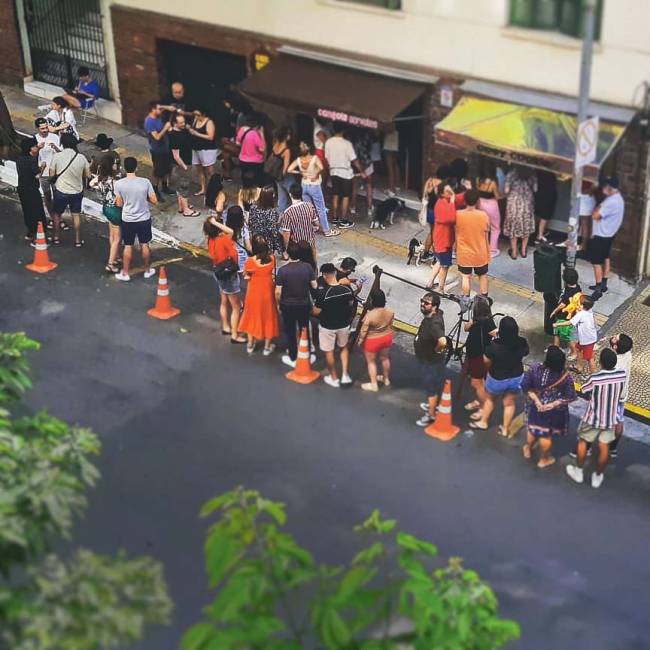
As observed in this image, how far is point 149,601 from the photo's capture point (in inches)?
215

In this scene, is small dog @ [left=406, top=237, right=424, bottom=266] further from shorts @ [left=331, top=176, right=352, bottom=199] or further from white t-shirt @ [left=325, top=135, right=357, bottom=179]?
white t-shirt @ [left=325, top=135, right=357, bottom=179]

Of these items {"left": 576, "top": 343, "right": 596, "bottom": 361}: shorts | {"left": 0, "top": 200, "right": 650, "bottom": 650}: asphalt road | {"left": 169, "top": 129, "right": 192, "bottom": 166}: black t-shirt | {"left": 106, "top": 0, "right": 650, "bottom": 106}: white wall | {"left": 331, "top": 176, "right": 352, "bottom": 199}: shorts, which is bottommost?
{"left": 0, "top": 200, "right": 650, "bottom": 650}: asphalt road

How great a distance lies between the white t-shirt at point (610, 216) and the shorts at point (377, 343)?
12.5ft

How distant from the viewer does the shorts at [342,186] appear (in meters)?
17.0

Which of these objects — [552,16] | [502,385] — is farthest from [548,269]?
[552,16]

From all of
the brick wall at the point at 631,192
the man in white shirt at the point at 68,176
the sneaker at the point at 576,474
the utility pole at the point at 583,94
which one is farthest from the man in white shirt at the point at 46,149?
the sneaker at the point at 576,474

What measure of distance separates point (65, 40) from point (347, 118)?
7.70 m

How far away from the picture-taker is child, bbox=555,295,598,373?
1291 cm

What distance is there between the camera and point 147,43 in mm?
19875

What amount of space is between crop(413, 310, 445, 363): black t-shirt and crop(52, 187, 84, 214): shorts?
6102 mm

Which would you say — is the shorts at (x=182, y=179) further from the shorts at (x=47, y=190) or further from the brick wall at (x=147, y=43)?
the shorts at (x=47, y=190)

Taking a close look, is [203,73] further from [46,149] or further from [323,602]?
[323,602]

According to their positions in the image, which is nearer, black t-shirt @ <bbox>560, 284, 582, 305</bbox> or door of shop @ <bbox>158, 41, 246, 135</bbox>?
black t-shirt @ <bbox>560, 284, 582, 305</bbox>

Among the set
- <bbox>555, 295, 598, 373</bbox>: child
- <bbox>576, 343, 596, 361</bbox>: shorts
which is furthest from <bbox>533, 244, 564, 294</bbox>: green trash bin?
<bbox>576, 343, 596, 361</bbox>: shorts
